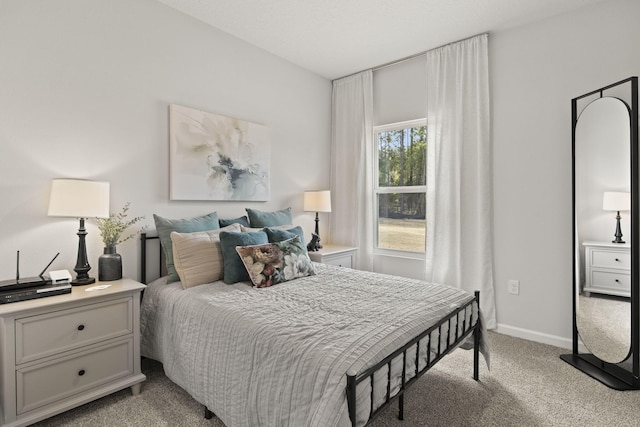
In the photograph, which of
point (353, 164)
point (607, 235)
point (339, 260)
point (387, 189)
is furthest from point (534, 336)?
point (353, 164)

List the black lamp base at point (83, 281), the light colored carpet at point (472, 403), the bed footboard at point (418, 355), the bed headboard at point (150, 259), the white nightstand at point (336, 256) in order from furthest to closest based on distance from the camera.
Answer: the white nightstand at point (336, 256) → the bed headboard at point (150, 259) → the black lamp base at point (83, 281) → the light colored carpet at point (472, 403) → the bed footboard at point (418, 355)

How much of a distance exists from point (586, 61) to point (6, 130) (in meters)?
4.19

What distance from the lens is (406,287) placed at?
2299mm

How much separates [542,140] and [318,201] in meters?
2.21

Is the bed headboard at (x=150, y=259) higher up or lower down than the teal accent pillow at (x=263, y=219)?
lower down

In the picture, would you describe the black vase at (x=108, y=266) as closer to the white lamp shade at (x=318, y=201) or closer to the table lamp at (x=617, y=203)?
the white lamp shade at (x=318, y=201)

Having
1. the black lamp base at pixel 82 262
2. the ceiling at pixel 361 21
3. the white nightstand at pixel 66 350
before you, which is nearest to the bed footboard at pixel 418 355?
the white nightstand at pixel 66 350

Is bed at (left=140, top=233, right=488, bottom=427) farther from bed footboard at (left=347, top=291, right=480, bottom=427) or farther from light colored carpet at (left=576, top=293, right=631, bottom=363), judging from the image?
light colored carpet at (left=576, top=293, right=631, bottom=363)

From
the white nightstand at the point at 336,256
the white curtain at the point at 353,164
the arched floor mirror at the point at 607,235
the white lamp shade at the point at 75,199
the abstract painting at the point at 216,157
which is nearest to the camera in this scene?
the white lamp shade at the point at 75,199

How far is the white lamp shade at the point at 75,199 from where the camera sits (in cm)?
202

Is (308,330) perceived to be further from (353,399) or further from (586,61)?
(586,61)

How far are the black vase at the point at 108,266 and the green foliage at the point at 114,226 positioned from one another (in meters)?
0.07

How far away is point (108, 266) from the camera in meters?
2.26

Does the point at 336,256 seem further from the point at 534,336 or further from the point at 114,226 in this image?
the point at 114,226
